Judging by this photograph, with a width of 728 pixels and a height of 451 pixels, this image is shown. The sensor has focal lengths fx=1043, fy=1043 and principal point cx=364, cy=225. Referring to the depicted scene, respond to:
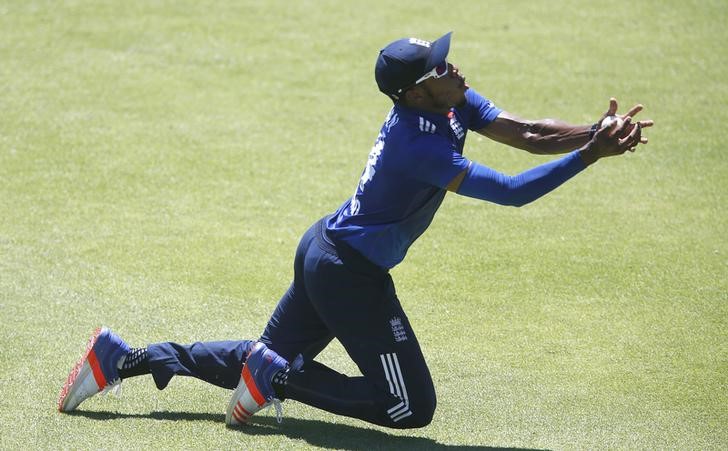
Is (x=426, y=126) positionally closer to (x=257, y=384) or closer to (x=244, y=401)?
(x=257, y=384)

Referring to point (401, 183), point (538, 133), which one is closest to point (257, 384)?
point (401, 183)

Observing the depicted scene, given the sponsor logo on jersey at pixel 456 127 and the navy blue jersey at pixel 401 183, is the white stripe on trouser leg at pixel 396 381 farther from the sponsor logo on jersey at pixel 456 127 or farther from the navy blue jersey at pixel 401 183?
the sponsor logo on jersey at pixel 456 127

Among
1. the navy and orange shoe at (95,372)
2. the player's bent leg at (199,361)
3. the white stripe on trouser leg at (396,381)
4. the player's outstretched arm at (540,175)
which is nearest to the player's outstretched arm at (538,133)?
the player's outstretched arm at (540,175)

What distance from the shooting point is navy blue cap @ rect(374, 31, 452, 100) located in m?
5.30

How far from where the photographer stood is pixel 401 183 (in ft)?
17.5

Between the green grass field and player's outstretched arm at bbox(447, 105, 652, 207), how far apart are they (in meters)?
1.40

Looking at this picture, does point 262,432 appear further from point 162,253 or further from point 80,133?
point 80,133

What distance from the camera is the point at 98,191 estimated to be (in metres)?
9.49

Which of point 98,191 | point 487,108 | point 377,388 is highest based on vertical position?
point 487,108

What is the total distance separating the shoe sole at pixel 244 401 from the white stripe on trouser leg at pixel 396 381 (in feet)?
2.26

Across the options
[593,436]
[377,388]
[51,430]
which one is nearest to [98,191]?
[51,430]

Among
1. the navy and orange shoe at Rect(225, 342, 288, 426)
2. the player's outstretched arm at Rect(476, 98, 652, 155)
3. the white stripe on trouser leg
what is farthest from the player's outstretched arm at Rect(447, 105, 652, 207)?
the navy and orange shoe at Rect(225, 342, 288, 426)

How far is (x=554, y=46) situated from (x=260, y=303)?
263 inches

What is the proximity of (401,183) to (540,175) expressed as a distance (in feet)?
2.33
